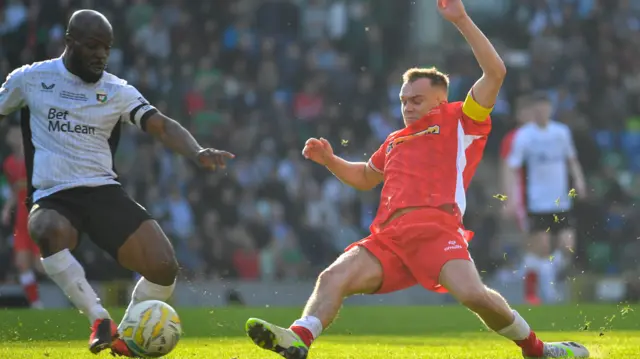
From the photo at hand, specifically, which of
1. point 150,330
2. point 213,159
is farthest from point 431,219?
point 150,330

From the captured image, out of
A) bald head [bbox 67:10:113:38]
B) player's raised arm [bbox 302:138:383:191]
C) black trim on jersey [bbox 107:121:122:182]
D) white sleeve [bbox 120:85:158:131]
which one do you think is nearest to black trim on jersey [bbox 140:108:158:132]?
white sleeve [bbox 120:85:158:131]

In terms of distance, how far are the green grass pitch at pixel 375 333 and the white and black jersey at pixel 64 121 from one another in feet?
3.74

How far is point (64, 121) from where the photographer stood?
26.0 feet

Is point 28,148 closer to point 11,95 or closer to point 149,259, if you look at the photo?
point 11,95

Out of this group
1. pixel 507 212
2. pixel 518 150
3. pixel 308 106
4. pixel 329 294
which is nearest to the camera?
pixel 329 294

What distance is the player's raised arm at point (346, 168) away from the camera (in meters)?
8.03

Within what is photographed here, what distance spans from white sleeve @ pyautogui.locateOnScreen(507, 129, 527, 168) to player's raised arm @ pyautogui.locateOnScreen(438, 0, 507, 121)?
8407mm

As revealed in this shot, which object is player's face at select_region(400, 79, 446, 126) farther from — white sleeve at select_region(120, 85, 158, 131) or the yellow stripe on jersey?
white sleeve at select_region(120, 85, 158, 131)

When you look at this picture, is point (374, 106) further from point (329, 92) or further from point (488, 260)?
point (488, 260)

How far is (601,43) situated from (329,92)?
5366mm

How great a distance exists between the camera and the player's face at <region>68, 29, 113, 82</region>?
311 inches

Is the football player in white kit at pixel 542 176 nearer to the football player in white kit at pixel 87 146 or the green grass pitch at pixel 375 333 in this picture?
the green grass pitch at pixel 375 333

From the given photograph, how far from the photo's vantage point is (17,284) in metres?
16.5

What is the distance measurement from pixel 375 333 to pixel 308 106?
922 centimetres
